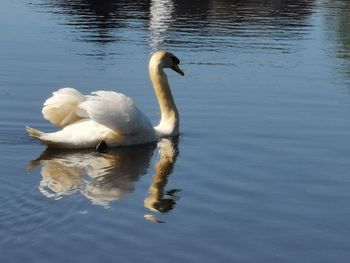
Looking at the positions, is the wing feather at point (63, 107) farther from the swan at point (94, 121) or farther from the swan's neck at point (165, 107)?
the swan's neck at point (165, 107)

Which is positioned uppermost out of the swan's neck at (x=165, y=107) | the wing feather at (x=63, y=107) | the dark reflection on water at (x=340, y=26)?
the wing feather at (x=63, y=107)

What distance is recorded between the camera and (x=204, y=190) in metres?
10.9

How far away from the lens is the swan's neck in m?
14.1

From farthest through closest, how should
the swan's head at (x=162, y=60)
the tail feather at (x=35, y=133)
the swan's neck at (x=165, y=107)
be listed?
the swan's head at (x=162, y=60)
the swan's neck at (x=165, y=107)
the tail feather at (x=35, y=133)

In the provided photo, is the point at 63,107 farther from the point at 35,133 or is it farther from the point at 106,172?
the point at 106,172

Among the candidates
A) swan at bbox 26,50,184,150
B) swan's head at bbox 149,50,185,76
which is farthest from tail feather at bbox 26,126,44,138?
swan's head at bbox 149,50,185,76

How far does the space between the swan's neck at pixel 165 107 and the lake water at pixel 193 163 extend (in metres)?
0.26

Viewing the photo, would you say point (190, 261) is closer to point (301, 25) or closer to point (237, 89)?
point (237, 89)

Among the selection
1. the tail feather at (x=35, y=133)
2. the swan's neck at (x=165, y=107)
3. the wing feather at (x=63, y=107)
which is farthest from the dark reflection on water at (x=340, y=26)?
the tail feather at (x=35, y=133)

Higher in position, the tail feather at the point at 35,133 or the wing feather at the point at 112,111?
the wing feather at the point at 112,111

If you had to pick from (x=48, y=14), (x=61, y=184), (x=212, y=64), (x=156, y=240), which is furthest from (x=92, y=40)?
(x=156, y=240)

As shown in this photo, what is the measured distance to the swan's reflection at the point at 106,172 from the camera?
34.8ft

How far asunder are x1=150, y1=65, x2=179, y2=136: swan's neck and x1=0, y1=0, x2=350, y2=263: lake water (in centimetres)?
26

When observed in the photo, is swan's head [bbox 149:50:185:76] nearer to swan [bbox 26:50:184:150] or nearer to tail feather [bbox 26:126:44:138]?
swan [bbox 26:50:184:150]
